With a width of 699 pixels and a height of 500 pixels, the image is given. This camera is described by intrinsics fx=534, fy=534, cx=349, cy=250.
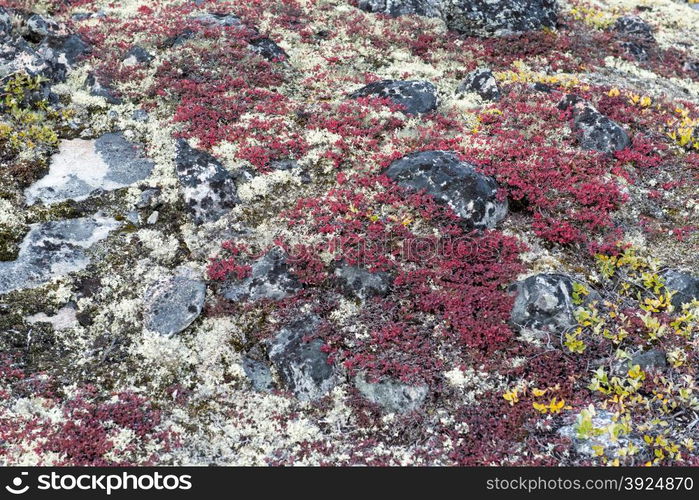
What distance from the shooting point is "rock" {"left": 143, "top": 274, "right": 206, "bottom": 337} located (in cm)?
1005

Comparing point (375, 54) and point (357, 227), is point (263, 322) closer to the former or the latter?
point (357, 227)

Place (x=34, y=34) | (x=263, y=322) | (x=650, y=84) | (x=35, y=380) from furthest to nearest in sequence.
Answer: (x=650, y=84)
(x=34, y=34)
(x=263, y=322)
(x=35, y=380)

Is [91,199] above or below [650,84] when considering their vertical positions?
below

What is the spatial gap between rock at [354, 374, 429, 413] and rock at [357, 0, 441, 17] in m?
17.9

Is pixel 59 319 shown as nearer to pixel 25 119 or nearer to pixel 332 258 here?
pixel 332 258

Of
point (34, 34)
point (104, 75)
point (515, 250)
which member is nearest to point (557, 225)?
point (515, 250)

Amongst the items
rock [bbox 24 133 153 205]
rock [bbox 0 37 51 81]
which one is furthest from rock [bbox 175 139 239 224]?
rock [bbox 0 37 51 81]

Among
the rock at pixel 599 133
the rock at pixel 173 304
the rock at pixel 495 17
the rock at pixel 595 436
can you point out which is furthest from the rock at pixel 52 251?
the rock at pixel 495 17

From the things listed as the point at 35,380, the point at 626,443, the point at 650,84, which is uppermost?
the point at 650,84

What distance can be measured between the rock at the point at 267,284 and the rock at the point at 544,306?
4377mm

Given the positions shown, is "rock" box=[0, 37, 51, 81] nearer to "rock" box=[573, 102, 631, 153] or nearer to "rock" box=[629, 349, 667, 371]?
"rock" box=[573, 102, 631, 153]

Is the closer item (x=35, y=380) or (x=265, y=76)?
(x=35, y=380)

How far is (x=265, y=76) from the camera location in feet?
56.1
